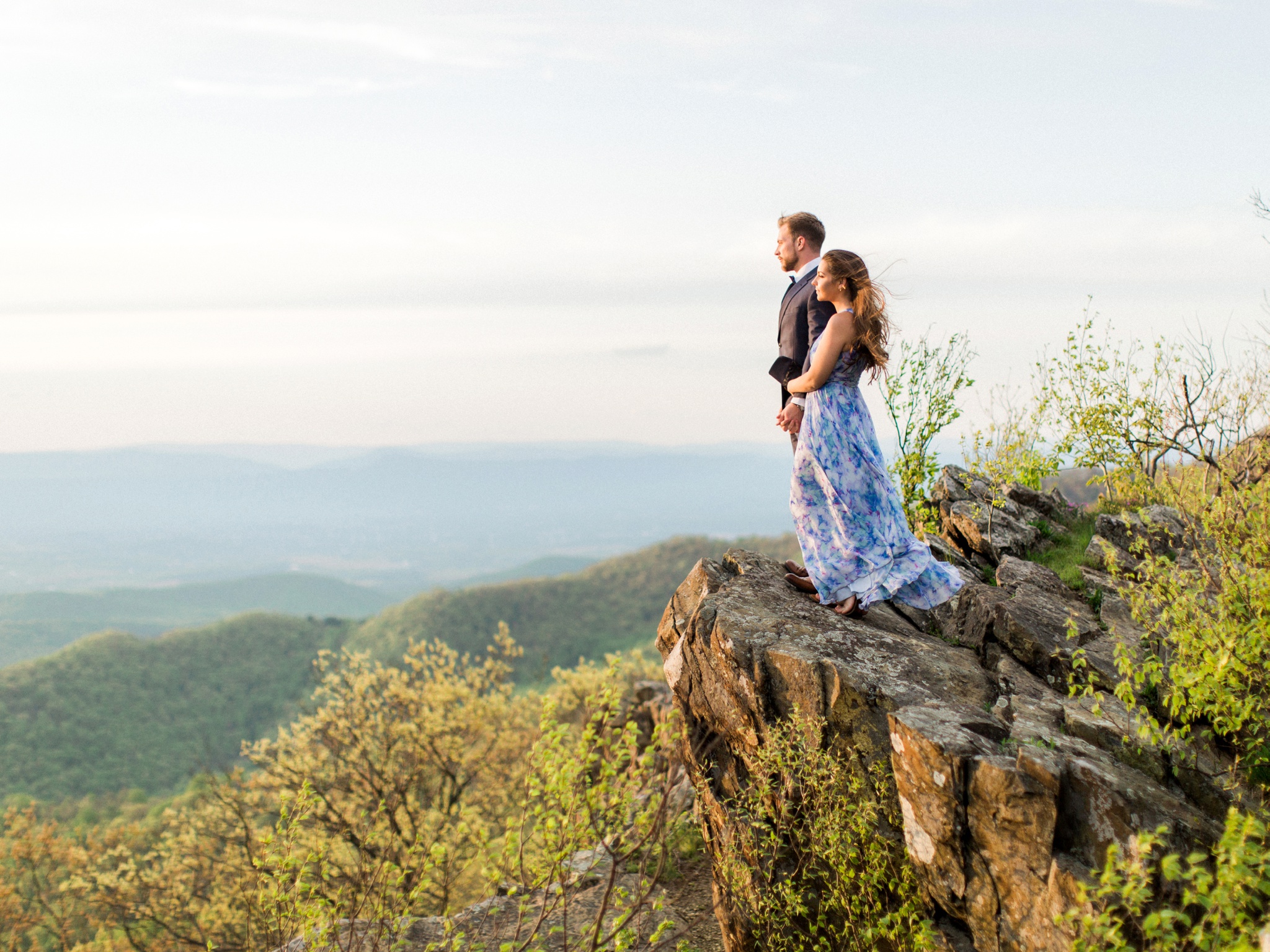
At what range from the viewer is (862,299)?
768cm

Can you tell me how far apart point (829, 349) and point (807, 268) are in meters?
1.09

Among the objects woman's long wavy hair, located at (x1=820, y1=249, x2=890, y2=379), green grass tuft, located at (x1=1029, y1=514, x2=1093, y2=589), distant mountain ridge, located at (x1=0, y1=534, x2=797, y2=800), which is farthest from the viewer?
distant mountain ridge, located at (x1=0, y1=534, x2=797, y2=800)

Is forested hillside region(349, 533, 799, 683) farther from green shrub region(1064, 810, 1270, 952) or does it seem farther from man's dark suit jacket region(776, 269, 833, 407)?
green shrub region(1064, 810, 1270, 952)

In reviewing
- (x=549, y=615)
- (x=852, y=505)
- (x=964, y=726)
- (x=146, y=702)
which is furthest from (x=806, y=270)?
(x=549, y=615)

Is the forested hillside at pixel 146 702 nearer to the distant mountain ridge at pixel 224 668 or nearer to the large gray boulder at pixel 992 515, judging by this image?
the distant mountain ridge at pixel 224 668

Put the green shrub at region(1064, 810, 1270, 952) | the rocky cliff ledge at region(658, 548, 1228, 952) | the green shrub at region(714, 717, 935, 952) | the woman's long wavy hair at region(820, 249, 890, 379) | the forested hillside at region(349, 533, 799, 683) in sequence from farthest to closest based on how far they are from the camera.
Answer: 1. the forested hillside at region(349, 533, 799, 683)
2. the woman's long wavy hair at region(820, 249, 890, 379)
3. the green shrub at region(714, 717, 935, 952)
4. the rocky cliff ledge at region(658, 548, 1228, 952)
5. the green shrub at region(1064, 810, 1270, 952)

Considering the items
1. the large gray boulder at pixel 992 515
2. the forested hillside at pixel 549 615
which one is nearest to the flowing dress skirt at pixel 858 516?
the large gray boulder at pixel 992 515

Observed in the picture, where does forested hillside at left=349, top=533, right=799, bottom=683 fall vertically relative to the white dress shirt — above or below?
below

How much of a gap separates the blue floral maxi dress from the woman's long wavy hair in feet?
0.94

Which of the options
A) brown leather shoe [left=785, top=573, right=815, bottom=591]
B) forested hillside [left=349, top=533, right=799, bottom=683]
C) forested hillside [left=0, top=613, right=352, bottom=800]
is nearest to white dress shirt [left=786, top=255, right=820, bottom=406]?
brown leather shoe [left=785, top=573, right=815, bottom=591]

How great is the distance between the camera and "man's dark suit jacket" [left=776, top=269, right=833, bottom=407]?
8102 millimetres

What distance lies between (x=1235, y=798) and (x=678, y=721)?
5124 millimetres

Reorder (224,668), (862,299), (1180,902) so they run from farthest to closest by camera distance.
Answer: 1. (224,668)
2. (862,299)
3. (1180,902)

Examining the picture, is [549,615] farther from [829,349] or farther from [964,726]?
[964,726]
